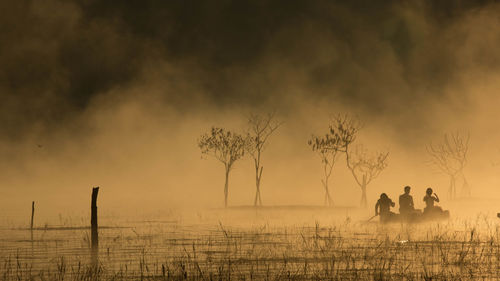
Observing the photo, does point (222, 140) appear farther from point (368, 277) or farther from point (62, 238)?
point (368, 277)

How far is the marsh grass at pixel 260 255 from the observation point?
26672mm

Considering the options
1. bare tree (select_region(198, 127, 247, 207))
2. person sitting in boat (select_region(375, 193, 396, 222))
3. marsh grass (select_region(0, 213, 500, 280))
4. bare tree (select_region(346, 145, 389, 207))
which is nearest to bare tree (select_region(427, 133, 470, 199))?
bare tree (select_region(346, 145, 389, 207))

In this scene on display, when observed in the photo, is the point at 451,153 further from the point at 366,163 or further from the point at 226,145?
the point at 226,145

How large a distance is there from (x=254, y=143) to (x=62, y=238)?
2058 inches

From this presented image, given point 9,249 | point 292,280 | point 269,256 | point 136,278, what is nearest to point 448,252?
point 269,256

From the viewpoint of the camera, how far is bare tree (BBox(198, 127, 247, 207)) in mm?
96250

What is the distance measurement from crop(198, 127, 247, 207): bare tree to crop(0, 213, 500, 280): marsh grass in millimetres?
46178

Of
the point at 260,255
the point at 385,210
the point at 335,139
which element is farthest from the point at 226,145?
the point at 260,255

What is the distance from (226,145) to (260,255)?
6444cm

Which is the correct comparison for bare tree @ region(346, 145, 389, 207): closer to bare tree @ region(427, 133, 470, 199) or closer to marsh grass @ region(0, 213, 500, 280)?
bare tree @ region(427, 133, 470, 199)

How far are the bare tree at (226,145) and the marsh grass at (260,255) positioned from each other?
4618 cm

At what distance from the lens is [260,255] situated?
3316 cm

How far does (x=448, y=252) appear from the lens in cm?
3250

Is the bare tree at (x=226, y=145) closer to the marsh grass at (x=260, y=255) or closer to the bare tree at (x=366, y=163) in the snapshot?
the bare tree at (x=366, y=163)
